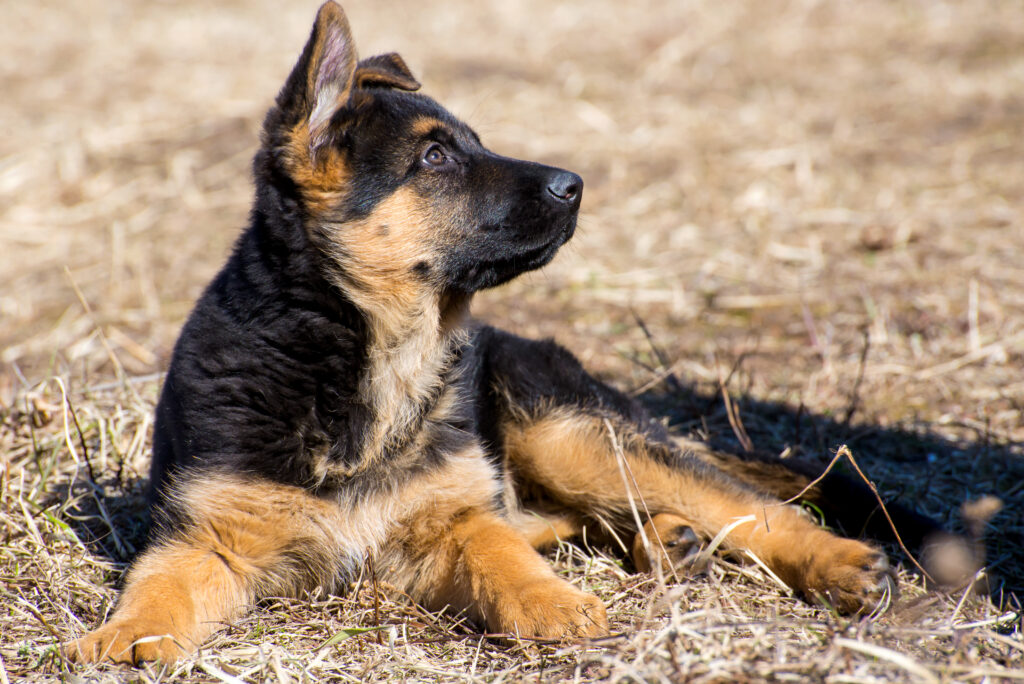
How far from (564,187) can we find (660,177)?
630cm

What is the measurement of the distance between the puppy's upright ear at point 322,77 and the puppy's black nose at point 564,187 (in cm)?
98

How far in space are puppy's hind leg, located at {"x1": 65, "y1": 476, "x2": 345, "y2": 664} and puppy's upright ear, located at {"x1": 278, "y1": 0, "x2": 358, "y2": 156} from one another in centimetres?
147

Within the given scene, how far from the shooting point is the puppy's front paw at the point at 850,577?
360cm

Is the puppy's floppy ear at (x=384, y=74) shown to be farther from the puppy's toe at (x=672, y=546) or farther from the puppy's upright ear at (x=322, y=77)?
the puppy's toe at (x=672, y=546)

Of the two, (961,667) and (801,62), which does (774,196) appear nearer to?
(801,62)

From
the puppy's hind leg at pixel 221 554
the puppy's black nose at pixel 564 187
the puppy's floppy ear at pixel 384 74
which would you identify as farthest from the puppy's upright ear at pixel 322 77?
the puppy's hind leg at pixel 221 554

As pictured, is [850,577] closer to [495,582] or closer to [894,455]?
[495,582]

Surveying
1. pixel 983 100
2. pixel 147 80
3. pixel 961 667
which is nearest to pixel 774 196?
pixel 983 100

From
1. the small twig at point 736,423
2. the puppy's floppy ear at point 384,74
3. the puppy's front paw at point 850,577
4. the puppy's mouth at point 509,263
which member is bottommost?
the puppy's front paw at point 850,577

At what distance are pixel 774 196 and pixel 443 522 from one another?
Result: 6.55 metres

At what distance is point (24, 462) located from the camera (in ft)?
16.0

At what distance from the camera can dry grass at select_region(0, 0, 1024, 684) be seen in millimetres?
3395

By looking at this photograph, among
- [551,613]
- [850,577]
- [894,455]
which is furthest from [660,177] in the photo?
[551,613]

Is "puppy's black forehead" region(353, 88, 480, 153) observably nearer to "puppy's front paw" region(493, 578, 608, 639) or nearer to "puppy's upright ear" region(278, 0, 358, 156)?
"puppy's upright ear" region(278, 0, 358, 156)
